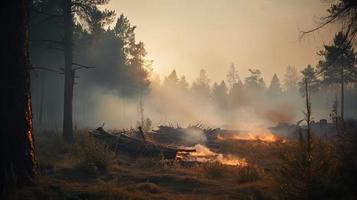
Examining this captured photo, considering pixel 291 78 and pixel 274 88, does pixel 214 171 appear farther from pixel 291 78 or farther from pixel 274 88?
pixel 291 78

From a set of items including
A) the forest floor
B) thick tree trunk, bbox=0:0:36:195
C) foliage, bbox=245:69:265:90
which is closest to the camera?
the forest floor

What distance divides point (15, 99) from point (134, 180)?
14.6 ft

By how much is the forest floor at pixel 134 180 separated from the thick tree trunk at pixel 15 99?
0.63 meters

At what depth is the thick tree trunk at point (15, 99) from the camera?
8.36 metres

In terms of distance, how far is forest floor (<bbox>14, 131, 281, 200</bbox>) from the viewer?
27.0 ft

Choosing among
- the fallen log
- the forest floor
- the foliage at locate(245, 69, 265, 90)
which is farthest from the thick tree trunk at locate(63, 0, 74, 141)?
the foliage at locate(245, 69, 265, 90)

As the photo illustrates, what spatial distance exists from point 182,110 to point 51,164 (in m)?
103

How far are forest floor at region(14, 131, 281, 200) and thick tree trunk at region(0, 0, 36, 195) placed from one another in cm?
63

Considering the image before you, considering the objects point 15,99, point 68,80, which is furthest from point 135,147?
point 15,99

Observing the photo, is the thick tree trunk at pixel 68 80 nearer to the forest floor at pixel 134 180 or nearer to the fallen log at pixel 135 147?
the fallen log at pixel 135 147

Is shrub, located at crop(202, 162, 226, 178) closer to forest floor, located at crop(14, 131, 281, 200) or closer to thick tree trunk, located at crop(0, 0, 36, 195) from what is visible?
forest floor, located at crop(14, 131, 281, 200)

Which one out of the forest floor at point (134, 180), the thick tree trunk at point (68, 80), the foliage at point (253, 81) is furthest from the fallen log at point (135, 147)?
the foliage at point (253, 81)

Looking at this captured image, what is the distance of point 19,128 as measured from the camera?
28.0 feet

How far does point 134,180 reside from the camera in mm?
11273
